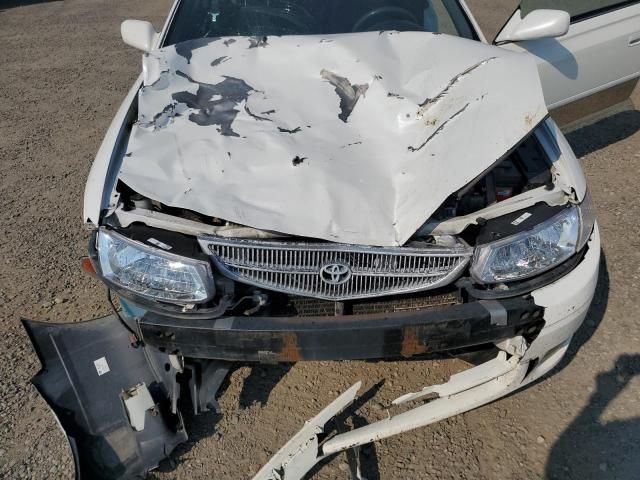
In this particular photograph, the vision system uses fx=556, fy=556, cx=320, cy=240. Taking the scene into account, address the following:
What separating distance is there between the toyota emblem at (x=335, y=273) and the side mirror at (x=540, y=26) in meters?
1.74

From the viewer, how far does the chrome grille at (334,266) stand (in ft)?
6.31

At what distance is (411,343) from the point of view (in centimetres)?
192

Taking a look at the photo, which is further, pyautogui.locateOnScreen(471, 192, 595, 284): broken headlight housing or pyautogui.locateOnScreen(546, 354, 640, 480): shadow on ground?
pyautogui.locateOnScreen(546, 354, 640, 480): shadow on ground

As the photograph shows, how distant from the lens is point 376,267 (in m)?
1.96

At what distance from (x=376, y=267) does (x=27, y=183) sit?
3.42 metres

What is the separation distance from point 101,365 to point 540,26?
2.64 meters

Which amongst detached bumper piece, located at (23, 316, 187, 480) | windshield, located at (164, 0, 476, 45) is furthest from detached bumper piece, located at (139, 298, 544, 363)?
windshield, located at (164, 0, 476, 45)

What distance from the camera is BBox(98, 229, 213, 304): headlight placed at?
188 centimetres

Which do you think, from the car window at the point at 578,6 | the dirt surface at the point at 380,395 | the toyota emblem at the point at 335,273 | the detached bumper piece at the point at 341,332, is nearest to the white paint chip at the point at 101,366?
the dirt surface at the point at 380,395

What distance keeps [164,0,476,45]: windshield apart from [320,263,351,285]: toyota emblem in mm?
1639

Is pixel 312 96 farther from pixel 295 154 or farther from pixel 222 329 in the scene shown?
pixel 222 329

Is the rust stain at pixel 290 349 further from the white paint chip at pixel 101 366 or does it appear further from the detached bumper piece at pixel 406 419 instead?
the white paint chip at pixel 101 366

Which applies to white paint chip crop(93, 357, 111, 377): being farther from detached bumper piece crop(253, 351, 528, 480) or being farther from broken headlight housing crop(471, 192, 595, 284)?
broken headlight housing crop(471, 192, 595, 284)

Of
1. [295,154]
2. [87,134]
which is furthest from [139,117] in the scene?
[87,134]
